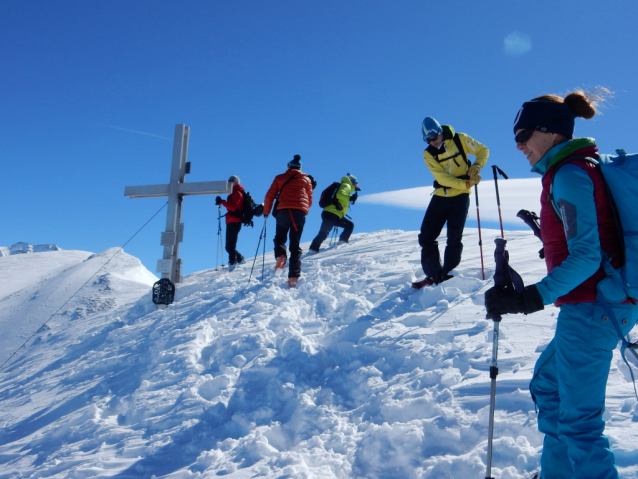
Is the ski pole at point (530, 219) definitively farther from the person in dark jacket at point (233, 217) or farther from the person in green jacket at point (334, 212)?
the person in green jacket at point (334, 212)

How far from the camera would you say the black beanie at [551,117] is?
2.30 metres

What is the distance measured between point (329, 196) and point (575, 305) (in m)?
10.0

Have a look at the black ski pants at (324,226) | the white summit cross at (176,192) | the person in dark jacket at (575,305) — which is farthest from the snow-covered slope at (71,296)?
the person in dark jacket at (575,305)

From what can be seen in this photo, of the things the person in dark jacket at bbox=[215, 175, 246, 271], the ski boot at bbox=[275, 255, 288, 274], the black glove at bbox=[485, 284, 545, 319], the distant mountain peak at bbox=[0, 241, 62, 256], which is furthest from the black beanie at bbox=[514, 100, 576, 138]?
the distant mountain peak at bbox=[0, 241, 62, 256]

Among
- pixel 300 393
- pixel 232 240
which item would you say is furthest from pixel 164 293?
pixel 300 393

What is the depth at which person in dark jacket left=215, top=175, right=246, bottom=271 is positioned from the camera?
10.8 metres

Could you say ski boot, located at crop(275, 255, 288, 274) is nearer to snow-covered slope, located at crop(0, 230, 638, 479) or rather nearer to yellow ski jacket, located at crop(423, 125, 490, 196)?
snow-covered slope, located at crop(0, 230, 638, 479)

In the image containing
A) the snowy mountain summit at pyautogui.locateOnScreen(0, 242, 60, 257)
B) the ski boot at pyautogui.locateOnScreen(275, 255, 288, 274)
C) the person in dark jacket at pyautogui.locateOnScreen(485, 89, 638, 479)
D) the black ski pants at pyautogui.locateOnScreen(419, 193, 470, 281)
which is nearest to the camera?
the person in dark jacket at pyautogui.locateOnScreen(485, 89, 638, 479)

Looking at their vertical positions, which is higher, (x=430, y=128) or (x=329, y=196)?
(x=329, y=196)

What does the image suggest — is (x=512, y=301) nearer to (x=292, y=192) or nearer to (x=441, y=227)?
(x=441, y=227)

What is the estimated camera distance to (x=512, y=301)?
2.20 meters

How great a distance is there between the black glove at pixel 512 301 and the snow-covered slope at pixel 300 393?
1.03 meters

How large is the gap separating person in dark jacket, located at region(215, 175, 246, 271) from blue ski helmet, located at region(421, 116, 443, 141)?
19.1 ft

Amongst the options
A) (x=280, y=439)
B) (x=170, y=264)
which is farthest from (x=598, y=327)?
(x=170, y=264)
